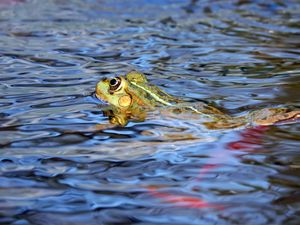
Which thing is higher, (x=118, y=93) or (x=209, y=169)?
(x=118, y=93)

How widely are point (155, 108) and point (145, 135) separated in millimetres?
361

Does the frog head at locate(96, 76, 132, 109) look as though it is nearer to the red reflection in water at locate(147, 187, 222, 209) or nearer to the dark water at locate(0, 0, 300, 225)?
the dark water at locate(0, 0, 300, 225)

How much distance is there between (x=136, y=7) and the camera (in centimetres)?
691

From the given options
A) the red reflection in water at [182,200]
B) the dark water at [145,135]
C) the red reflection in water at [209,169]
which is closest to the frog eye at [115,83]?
the dark water at [145,135]

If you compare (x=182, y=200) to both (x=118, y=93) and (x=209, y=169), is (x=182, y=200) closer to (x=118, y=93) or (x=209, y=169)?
(x=209, y=169)

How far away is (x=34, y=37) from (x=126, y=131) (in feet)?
8.30

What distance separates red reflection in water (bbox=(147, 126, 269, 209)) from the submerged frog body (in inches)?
3.7

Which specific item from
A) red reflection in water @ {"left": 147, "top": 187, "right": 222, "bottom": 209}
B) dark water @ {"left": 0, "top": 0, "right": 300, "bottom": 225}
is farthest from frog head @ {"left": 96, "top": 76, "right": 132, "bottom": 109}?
red reflection in water @ {"left": 147, "top": 187, "right": 222, "bottom": 209}

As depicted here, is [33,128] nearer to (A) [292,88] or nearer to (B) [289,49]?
(A) [292,88]

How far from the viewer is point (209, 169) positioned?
2527mm

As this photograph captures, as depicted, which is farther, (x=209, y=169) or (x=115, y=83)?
(x=115, y=83)

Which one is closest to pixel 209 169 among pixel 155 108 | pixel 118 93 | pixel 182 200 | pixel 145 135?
pixel 182 200

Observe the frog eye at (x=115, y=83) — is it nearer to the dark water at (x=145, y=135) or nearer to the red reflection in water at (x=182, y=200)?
the dark water at (x=145, y=135)

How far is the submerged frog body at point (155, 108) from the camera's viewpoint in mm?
3088
